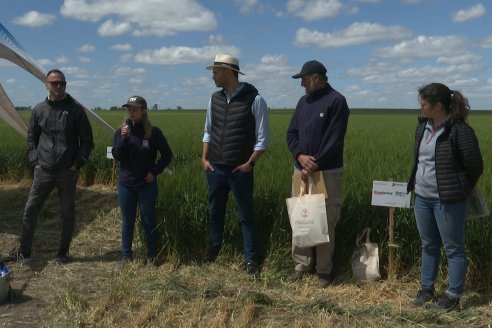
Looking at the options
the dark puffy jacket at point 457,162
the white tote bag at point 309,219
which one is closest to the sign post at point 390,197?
the white tote bag at point 309,219

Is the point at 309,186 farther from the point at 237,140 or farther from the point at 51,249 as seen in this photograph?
the point at 51,249

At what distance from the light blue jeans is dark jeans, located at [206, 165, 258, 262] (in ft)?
4.61

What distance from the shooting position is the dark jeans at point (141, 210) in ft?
15.5

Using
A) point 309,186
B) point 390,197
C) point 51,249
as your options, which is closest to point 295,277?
point 309,186

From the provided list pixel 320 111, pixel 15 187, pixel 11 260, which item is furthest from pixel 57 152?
pixel 15 187

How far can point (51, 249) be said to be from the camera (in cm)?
558

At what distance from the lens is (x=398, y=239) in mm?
4426

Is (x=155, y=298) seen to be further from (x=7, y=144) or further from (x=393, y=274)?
(x=7, y=144)

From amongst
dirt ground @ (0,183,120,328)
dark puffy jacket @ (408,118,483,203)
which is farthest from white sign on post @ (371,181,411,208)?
dirt ground @ (0,183,120,328)

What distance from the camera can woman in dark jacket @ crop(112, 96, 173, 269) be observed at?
15.1ft

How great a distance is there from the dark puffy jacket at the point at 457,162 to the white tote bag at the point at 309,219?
0.95m

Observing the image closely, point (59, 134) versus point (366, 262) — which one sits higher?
point (59, 134)

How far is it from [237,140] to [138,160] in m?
0.94

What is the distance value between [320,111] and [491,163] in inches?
147
